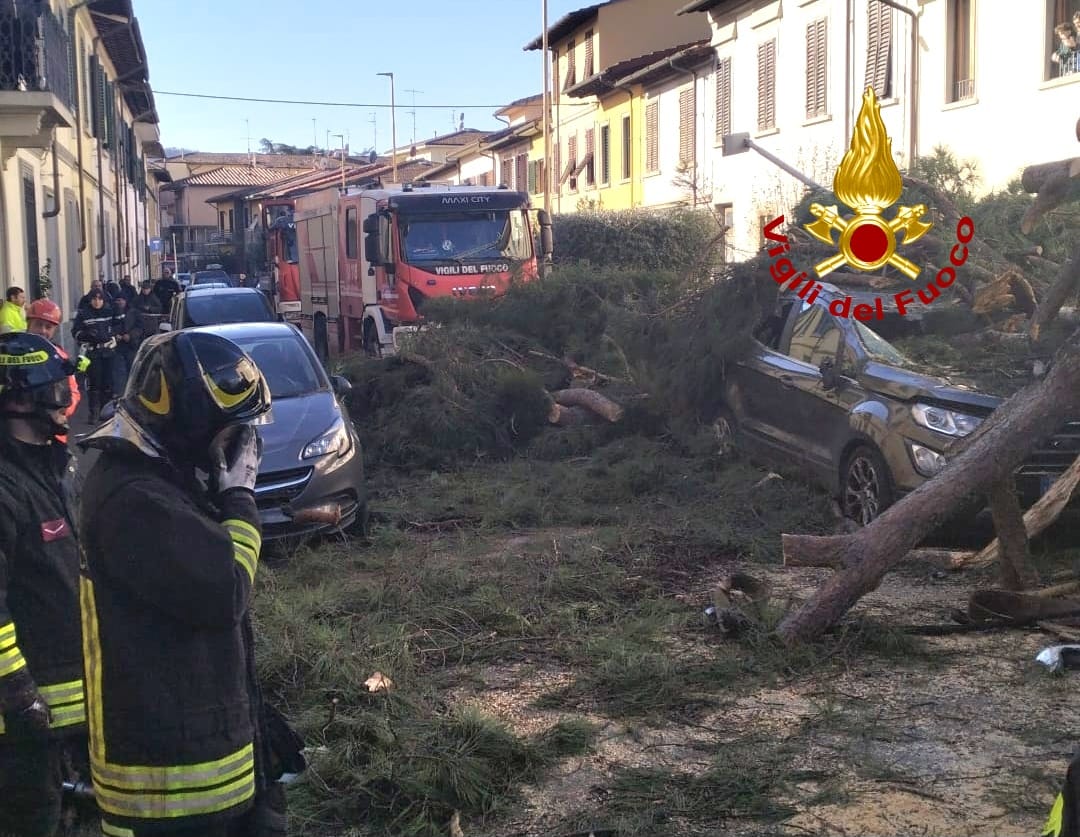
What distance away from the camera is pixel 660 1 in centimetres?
3762

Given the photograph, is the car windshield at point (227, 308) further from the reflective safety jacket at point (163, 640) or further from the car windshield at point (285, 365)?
the reflective safety jacket at point (163, 640)

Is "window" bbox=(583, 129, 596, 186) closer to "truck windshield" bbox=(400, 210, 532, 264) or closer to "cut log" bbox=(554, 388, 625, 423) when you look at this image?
"truck windshield" bbox=(400, 210, 532, 264)

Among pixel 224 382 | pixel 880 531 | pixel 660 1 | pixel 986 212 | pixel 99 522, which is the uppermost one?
pixel 660 1

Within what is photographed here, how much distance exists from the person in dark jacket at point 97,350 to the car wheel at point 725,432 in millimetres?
8154

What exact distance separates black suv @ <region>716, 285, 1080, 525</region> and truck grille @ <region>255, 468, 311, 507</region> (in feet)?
11.6

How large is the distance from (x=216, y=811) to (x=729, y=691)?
121 inches

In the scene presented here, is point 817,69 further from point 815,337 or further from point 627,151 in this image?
point 815,337

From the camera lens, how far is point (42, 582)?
11.4 feet

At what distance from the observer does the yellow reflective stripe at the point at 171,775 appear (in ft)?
8.45

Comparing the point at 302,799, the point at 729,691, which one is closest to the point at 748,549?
the point at 729,691

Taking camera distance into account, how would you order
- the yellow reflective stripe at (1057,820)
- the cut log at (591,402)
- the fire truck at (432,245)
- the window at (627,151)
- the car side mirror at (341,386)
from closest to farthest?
the yellow reflective stripe at (1057,820) → the car side mirror at (341,386) → the cut log at (591,402) → the fire truck at (432,245) → the window at (627,151)

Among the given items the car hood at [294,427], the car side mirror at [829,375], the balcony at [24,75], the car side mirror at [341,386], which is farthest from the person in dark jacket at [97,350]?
the car side mirror at [829,375]

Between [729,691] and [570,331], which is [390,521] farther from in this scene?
[570,331]

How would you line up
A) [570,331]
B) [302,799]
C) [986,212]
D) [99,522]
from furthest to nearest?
[570,331] → [986,212] → [302,799] → [99,522]
